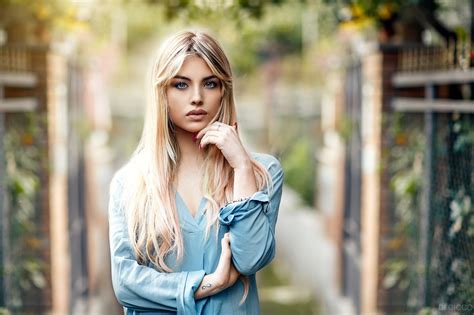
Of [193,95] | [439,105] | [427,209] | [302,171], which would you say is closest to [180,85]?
[193,95]

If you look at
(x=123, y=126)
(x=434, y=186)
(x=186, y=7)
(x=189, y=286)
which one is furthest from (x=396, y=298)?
(x=123, y=126)

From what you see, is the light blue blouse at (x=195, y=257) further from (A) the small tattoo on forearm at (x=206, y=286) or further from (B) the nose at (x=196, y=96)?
(B) the nose at (x=196, y=96)

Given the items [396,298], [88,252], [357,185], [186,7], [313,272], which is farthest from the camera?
[313,272]

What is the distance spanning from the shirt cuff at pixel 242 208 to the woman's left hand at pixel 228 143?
0.36 feet

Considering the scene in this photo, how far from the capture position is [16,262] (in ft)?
19.4

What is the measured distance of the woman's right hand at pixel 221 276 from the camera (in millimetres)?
2330

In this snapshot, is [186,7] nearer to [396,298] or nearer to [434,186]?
[434,186]

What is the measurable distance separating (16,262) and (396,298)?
3086mm

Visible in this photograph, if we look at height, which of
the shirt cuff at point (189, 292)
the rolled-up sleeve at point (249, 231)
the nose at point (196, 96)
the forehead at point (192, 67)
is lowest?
the shirt cuff at point (189, 292)

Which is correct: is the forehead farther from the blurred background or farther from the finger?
the blurred background

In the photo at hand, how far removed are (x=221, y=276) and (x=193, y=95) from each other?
0.53 m

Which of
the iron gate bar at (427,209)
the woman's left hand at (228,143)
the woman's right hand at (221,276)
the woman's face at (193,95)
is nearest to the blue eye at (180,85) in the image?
the woman's face at (193,95)

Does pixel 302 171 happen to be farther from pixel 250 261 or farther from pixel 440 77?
pixel 250 261

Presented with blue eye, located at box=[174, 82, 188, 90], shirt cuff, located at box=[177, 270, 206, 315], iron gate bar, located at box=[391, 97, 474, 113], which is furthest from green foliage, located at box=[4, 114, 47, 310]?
blue eye, located at box=[174, 82, 188, 90]
